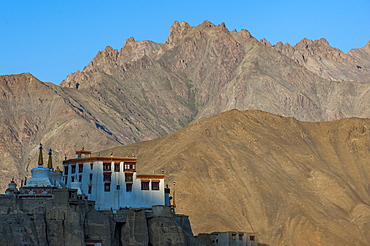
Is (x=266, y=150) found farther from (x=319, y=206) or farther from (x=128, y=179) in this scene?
(x=128, y=179)

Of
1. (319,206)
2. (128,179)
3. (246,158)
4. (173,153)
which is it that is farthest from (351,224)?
(128,179)

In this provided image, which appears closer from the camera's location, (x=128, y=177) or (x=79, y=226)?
(x=79, y=226)

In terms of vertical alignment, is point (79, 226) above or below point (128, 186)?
below

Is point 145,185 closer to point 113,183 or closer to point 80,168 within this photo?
point 113,183

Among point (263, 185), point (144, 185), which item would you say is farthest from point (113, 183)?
point (263, 185)

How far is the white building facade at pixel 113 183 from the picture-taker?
118 m

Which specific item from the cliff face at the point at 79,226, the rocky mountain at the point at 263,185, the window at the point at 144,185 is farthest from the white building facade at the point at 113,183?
the rocky mountain at the point at 263,185

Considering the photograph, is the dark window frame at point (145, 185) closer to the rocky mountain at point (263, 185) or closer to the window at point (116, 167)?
the window at point (116, 167)

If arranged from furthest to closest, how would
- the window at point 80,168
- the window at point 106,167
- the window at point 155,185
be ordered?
the window at point 155,185, the window at point 80,168, the window at point 106,167

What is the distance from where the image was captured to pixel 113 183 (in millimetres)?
119188

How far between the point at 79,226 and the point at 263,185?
84444mm

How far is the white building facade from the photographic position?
118 metres

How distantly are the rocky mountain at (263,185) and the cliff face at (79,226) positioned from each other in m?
48.2

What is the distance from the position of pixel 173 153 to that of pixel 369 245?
149 feet
